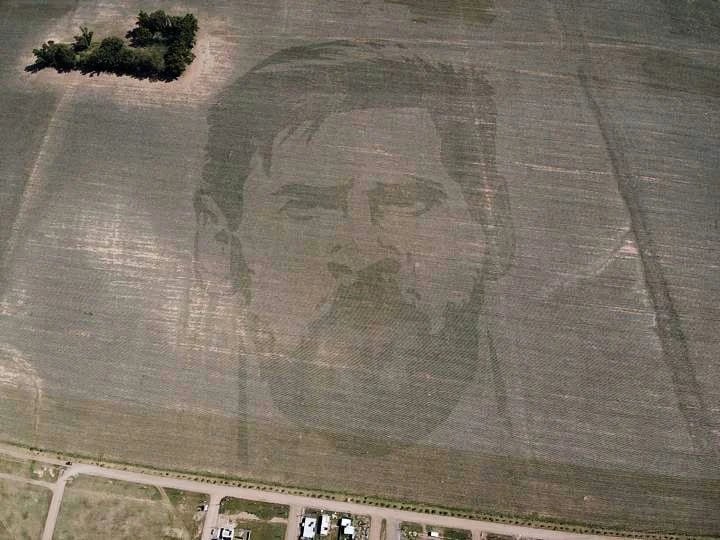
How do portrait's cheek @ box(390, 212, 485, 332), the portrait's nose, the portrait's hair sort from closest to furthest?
portrait's cheek @ box(390, 212, 485, 332)
the portrait's nose
the portrait's hair

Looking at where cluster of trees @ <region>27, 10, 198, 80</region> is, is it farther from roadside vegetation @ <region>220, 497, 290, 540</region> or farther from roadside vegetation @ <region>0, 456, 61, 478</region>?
roadside vegetation @ <region>220, 497, 290, 540</region>

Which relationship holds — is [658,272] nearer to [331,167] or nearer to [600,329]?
[600,329]

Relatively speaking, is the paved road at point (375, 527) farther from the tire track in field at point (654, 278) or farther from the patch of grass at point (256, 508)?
the tire track in field at point (654, 278)

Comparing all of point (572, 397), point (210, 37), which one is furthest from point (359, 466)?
point (210, 37)

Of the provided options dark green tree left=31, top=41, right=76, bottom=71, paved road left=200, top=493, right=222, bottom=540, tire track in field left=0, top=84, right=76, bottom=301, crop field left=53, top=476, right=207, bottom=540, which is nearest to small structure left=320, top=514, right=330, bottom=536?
paved road left=200, top=493, right=222, bottom=540

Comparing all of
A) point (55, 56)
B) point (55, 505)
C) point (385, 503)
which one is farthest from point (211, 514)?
point (55, 56)
